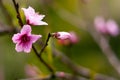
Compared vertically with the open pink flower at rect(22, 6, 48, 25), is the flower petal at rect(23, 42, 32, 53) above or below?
below

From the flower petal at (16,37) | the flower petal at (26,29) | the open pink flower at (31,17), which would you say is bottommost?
the flower petal at (16,37)

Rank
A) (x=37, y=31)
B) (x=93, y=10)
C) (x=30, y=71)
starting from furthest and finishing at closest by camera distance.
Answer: (x=93, y=10) < (x=37, y=31) < (x=30, y=71)

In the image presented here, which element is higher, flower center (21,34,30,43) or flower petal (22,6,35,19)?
flower petal (22,6,35,19)

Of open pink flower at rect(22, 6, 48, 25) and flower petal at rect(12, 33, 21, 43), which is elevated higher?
open pink flower at rect(22, 6, 48, 25)

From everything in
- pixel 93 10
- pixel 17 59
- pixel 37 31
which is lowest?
pixel 17 59

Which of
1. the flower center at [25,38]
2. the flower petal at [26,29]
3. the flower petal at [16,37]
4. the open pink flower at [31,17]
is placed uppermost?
the open pink flower at [31,17]

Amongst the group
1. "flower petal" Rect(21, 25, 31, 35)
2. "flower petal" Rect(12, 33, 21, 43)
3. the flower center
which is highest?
"flower petal" Rect(21, 25, 31, 35)

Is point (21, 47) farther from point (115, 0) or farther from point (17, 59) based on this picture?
point (115, 0)

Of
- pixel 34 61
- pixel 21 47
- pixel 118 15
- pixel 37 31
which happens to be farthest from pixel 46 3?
pixel 118 15

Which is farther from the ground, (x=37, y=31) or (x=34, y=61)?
(x=37, y=31)

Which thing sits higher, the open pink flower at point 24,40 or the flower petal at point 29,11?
the flower petal at point 29,11

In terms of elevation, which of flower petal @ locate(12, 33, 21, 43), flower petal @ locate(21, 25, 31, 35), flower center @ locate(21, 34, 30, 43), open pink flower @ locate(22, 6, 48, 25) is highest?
open pink flower @ locate(22, 6, 48, 25)
